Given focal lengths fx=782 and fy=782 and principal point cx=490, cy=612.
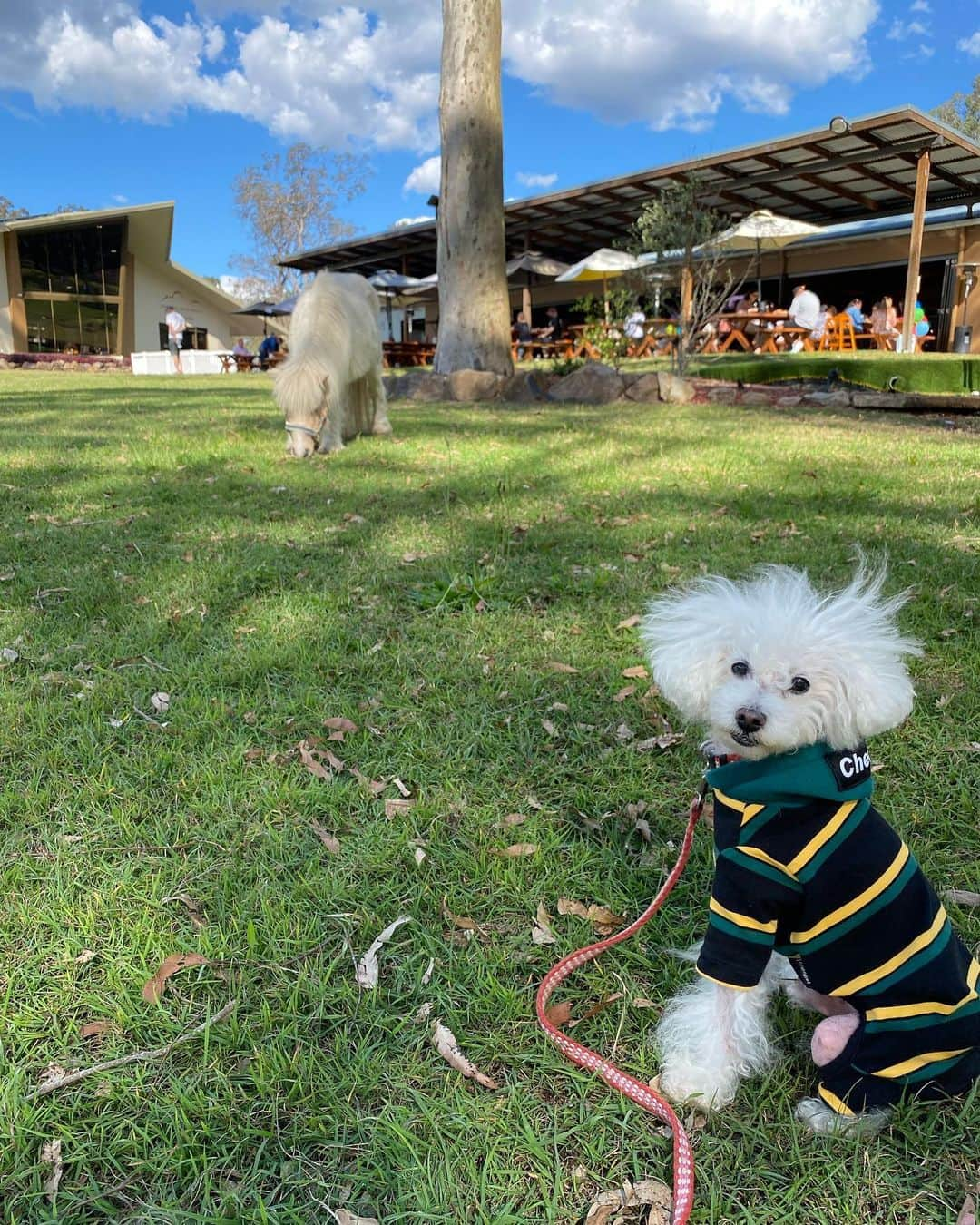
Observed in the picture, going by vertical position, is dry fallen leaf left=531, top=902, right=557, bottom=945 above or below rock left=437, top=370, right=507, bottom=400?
below

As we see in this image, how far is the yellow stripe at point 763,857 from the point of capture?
4.96 feet

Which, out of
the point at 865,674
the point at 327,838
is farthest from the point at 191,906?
the point at 865,674

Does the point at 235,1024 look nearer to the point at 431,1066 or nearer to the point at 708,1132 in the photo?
the point at 431,1066

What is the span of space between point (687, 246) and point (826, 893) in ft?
46.7

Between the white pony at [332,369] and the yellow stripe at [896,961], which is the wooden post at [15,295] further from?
the yellow stripe at [896,961]

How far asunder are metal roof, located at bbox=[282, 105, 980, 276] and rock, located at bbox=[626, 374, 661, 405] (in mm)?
4161

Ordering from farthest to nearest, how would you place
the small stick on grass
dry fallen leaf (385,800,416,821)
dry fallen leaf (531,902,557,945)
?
1. dry fallen leaf (385,800,416,821)
2. dry fallen leaf (531,902,557,945)
3. the small stick on grass

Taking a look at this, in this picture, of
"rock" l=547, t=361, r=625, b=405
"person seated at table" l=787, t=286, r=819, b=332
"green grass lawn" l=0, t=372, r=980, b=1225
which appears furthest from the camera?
"person seated at table" l=787, t=286, r=819, b=332

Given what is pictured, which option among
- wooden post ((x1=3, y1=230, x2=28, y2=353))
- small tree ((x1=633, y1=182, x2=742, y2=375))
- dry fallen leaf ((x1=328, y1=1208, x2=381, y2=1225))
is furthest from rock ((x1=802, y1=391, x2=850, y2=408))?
wooden post ((x1=3, y1=230, x2=28, y2=353))

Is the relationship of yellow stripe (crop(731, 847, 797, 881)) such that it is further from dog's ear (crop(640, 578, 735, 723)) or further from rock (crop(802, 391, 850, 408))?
rock (crop(802, 391, 850, 408))

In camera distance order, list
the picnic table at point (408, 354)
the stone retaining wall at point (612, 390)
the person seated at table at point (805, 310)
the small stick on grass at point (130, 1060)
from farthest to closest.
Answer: the picnic table at point (408, 354) → the person seated at table at point (805, 310) → the stone retaining wall at point (612, 390) → the small stick on grass at point (130, 1060)

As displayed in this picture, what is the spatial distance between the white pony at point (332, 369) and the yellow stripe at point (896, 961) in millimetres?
7363

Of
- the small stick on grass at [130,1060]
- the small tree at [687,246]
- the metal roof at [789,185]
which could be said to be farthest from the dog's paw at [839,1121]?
the metal roof at [789,185]

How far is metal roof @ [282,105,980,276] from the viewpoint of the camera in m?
18.0
